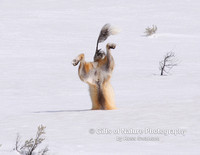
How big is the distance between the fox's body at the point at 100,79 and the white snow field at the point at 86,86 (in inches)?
11.5

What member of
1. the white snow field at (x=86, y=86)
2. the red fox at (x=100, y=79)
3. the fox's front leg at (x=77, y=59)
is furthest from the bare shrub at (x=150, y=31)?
the fox's front leg at (x=77, y=59)

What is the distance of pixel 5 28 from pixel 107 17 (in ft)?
18.4

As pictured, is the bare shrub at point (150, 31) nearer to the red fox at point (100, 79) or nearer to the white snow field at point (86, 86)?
the white snow field at point (86, 86)

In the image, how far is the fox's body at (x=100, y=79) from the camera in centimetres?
788

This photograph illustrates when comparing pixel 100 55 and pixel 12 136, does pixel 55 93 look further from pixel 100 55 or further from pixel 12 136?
pixel 12 136

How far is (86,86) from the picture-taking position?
1343 cm

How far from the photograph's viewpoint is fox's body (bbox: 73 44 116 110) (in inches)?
310

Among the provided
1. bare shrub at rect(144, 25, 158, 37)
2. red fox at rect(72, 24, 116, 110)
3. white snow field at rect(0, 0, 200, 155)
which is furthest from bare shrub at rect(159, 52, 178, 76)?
red fox at rect(72, 24, 116, 110)

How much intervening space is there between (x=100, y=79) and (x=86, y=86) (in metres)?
5.54

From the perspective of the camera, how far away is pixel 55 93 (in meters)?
12.3

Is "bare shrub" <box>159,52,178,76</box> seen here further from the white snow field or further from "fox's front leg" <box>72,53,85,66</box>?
"fox's front leg" <box>72,53,85,66</box>

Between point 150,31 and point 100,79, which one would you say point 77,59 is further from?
point 150,31

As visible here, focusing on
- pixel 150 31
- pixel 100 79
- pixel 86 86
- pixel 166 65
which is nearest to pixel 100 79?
pixel 100 79

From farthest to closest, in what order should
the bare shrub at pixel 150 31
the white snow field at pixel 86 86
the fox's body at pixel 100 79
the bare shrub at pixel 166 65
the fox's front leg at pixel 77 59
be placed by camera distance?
the bare shrub at pixel 150 31, the bare shrub at pixel 166 65, the fox's body at pixel 100 79, the fox's front leg at pixel 77 59, the white snow field at pixel 86 86
